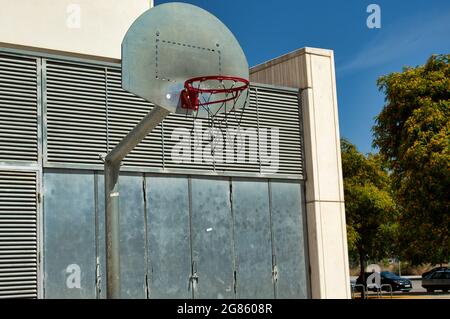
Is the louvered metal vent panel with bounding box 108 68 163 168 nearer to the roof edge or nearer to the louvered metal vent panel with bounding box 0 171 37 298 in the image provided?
the louvered metal vent panel with bounding box 0 171 37 298

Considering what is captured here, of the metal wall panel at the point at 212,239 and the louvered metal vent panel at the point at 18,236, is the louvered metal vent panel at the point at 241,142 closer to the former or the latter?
the metal wall panel at the point at 212,239

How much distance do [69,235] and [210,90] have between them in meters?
5.29

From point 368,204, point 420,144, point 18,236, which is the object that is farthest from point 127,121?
point 368,204

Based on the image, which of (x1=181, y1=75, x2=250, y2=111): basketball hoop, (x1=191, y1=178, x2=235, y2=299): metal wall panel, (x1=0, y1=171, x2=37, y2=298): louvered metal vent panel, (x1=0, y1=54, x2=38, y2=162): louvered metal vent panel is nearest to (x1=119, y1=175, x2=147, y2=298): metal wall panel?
(x1=191, y1=178, x2=235, y2=299): metal wall panel

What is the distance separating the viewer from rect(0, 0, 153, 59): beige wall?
17.9 m

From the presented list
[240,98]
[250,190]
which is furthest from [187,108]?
[250,190]

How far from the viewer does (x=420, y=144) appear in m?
25.2

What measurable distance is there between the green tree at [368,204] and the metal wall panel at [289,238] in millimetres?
16063

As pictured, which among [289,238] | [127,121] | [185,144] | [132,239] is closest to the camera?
[132,239]

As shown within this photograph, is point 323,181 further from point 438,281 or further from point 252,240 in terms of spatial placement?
point 438,281

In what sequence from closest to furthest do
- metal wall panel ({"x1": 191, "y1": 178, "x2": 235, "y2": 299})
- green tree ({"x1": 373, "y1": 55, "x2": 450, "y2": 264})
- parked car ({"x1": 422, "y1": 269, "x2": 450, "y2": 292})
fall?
metal wall panel ({"x1": 191, "y1": 178, "x2": 235, "y2": 299})
green tree ({"x1": 373, "y1": 55, "x2": 450, "y2": 264})
parked car ({"x1": 422, "y1": 269, "x2": 450, "y2": 292})

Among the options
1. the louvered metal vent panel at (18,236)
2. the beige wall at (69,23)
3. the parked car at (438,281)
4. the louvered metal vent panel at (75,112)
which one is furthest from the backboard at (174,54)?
the parked car at (438,281)

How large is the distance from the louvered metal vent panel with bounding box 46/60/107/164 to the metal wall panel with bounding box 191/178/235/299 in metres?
2.49
